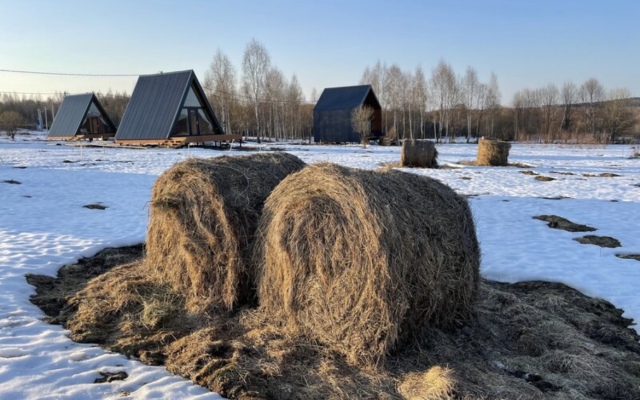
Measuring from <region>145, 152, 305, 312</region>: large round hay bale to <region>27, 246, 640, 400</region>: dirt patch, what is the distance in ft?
0.79

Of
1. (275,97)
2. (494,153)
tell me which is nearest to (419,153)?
(494,153)

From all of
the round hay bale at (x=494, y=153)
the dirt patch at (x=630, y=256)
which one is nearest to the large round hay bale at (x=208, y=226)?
the dirt patch at (x=630, y=256)

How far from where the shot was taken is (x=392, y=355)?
3.56 m

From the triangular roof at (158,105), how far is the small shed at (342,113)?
17.1m

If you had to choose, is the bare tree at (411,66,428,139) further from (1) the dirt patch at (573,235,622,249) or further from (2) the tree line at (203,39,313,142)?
(1) the dirt patch at (573,235,622,249)

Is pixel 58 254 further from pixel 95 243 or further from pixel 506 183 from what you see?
pixel 506 183

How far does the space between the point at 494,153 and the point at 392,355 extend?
17111 millimetres

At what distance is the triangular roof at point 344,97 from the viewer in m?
41.4

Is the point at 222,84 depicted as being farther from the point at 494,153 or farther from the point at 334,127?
the point at 494,153

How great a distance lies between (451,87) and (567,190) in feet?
136

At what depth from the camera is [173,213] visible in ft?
15.4

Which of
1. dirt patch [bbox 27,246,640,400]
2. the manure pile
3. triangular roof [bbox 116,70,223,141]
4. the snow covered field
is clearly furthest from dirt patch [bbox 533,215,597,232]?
triangular roof [bbox 116,70,223,141]

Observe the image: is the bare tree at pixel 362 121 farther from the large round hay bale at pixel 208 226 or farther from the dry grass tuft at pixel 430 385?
the dry grass tuft at pixel 430 385

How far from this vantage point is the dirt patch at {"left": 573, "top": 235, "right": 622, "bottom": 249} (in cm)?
696
